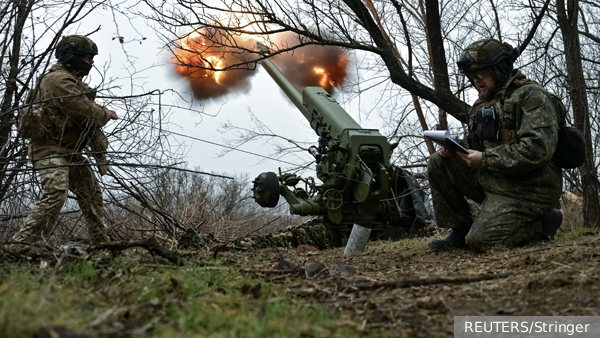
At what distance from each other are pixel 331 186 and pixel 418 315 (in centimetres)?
495

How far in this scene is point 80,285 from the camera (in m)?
2.84

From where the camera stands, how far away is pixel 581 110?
20.3ft

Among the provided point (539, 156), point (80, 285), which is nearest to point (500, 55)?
point (539, 156)

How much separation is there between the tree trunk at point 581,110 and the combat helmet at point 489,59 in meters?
1.74

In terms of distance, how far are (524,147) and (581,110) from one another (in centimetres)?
217

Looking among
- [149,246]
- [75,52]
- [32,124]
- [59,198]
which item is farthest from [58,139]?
[149,246]

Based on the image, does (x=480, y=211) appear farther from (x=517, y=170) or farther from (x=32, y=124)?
(x=32, y=124)

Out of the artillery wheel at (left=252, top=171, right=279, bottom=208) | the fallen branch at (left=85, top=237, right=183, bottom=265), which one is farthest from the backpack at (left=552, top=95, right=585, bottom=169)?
the artillery wheel at (left=252, top=171, right=279, bottom=208)

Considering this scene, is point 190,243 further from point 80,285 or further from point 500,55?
point 500,55

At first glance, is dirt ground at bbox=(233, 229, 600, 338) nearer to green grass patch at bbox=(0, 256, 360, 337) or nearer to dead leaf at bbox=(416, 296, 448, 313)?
dead leaf at bbox=(416, 296, 448, 313)

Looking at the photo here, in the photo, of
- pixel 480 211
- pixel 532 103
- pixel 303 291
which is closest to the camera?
pixel 303 291

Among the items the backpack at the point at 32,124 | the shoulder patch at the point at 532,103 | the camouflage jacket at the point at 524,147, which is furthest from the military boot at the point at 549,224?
the backpack at the point at 32,124

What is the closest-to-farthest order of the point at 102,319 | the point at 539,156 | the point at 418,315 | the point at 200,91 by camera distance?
the point at 102,319
the point at 418,315
the point at 539,156
the point at 200,91

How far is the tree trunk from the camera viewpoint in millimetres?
6142
